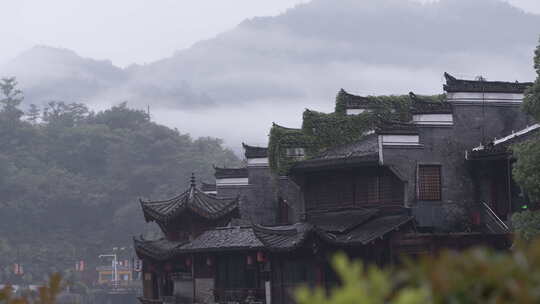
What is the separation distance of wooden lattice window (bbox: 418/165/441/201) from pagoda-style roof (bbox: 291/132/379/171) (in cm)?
160

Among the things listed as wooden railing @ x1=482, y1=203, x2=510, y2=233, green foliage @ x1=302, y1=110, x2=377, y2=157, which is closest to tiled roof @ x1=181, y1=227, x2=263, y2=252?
green foliage @ x1=302, y1=110, x2=377, y2=157

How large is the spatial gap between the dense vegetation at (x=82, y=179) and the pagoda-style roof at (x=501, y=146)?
201 ft

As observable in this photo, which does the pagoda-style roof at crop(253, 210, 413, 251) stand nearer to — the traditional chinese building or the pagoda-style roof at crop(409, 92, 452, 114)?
the traditional chinese building

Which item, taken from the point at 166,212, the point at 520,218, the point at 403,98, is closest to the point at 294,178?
the point at 166,212

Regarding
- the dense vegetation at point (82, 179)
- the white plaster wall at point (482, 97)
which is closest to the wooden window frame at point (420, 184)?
the white plaster wall at point (482, 97)

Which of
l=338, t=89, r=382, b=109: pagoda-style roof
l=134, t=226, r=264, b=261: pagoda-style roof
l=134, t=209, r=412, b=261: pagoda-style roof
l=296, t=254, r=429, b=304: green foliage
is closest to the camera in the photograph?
l=296, t=254, r=429, b=304: green foliage

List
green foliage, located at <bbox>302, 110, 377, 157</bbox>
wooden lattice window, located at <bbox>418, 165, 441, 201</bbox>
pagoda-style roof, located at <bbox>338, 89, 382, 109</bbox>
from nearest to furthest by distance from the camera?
wooden lattice window, located at <bbox>418, 165, 441, 201</bbox> < green foliage, located at <bbox>302, 110, 377, 157</bbox> < pagoda-style roof, located at <bbox>338, 89, 382, 109</bbox>

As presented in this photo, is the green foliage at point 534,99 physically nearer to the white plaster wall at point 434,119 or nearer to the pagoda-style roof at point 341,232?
the pagoda-style roof at point 341,232

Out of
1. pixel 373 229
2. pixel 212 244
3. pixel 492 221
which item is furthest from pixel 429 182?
pixel 212 244

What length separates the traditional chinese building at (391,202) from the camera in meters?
29.6

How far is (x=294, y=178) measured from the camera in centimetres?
3569

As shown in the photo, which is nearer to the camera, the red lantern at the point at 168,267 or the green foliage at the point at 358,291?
the green foliage at the point at 358,291

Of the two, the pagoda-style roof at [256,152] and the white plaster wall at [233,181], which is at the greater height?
the pagoda-style roof at [256,152]

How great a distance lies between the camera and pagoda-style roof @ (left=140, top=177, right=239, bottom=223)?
36.3 metres
